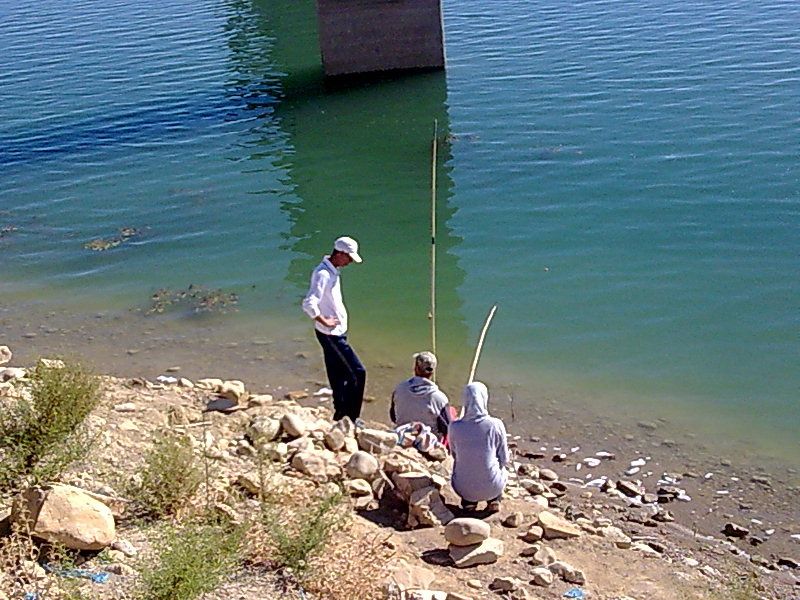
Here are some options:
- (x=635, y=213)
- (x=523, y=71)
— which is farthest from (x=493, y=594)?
(x=523, y=71)

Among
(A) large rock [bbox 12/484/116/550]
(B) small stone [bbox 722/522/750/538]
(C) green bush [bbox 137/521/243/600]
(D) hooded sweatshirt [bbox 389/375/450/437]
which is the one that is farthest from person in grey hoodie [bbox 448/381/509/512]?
(A) large rock [bbox 12/484/116/550]

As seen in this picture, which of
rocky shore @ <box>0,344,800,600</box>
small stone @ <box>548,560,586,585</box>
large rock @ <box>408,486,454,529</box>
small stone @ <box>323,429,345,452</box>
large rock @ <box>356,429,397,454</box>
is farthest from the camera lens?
large rock @ <box>356,429,397,454</box>

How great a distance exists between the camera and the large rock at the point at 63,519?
616 cm

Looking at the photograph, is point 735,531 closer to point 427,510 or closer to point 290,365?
point 427,510

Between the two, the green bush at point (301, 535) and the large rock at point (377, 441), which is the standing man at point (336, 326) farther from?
the green bush at point (301, 535)

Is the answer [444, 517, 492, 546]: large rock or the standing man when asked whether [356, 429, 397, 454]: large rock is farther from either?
[444, 517, 492, 546]: large rock

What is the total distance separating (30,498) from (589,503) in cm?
539

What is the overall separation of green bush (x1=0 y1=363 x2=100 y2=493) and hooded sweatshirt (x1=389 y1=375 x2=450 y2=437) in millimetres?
3007

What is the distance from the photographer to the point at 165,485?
→ 23.2 ft

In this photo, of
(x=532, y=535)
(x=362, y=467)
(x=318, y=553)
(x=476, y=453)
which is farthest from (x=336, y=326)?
(x=318, y=553)

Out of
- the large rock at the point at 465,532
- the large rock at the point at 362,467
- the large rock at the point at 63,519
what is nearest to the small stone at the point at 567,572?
the large rock at the point at 465,532

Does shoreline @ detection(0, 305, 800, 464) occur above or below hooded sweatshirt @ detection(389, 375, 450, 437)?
below

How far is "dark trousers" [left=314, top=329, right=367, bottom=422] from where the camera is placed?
9.94 meters

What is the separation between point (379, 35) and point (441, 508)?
865 inches
